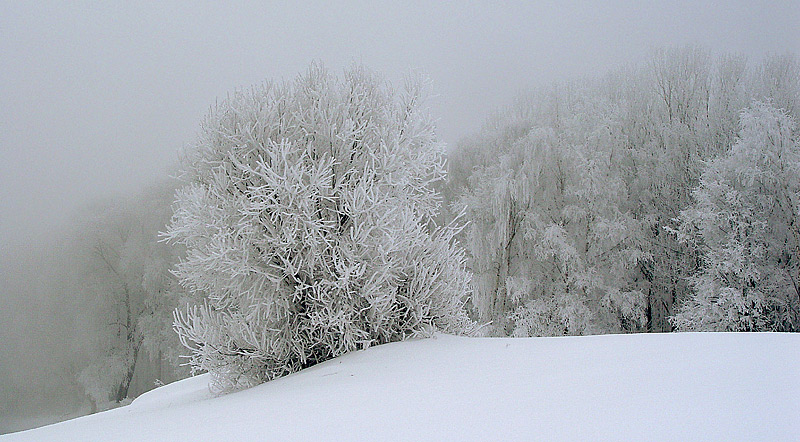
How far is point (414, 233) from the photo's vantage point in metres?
5.34

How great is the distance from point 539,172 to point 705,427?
13.7 m

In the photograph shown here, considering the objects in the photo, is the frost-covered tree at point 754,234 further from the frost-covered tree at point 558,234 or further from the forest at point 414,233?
the frost-covered tree at point 558,234

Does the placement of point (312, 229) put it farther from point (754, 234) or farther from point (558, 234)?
point (754, 234)

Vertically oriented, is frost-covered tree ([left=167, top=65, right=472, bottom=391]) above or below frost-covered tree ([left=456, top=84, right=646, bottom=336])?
above

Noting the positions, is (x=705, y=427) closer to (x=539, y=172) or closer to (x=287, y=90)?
(x=287, y=90)

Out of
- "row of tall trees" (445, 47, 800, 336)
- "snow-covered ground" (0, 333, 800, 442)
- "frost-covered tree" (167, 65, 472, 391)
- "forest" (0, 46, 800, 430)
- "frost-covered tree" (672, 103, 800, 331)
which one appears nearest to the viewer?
"snow-covered ground" (0, 333, 800, 442)

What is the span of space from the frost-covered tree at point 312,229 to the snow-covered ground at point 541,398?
4.13 ft

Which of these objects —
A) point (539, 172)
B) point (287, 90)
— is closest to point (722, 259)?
point (539, 172)

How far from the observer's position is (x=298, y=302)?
5488mm

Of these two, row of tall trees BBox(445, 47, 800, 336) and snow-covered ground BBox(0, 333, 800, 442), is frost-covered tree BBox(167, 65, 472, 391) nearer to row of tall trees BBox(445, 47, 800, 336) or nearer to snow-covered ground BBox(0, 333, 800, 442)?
snow-covered ground BBox(0, 333, 800, 442)

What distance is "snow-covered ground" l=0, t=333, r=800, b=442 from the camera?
1790 millimetres

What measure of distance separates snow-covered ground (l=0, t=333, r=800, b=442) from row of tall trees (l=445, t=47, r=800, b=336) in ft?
31.9

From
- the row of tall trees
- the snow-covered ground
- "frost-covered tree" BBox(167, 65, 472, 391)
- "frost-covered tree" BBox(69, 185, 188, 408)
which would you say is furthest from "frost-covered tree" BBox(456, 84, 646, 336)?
"frost-covered tree" BBox(69, 185, 188, 408)

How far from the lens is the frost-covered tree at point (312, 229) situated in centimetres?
510
